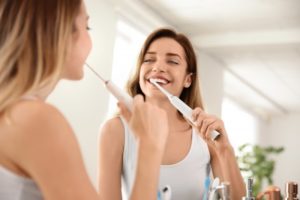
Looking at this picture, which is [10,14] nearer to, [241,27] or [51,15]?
[51,15]

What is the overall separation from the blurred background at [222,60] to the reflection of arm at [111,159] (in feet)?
2.49

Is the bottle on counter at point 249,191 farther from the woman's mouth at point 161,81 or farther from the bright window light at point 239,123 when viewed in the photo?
the bright window light at point 239,123

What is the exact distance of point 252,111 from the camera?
310cm

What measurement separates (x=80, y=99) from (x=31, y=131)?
1.42 m

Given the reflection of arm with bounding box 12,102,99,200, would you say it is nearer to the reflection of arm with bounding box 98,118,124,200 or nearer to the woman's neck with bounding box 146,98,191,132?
the reflection of arm with bounding box 98,118,124,200

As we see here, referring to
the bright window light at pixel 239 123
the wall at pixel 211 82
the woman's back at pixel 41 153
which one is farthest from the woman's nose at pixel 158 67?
the wall at pixel 211 82

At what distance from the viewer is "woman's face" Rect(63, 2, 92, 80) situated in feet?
1.85

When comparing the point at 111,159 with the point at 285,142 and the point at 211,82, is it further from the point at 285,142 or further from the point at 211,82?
the point at 211,82

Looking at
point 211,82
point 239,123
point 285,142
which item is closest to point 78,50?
point 285,142

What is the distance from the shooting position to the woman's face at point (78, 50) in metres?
Result: 0.56

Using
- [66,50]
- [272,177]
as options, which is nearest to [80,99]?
[272,177]

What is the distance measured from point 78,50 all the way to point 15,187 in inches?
7.1

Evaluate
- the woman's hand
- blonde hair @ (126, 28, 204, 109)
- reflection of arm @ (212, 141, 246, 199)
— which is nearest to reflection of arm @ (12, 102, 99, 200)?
the woman's hand

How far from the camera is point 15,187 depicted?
0.50 m
